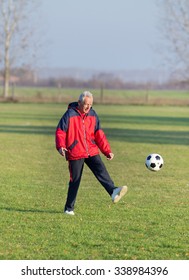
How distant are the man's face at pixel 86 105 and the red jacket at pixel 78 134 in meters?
0.09

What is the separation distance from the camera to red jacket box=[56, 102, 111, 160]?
12344 mm

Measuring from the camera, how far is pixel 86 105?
481 inches

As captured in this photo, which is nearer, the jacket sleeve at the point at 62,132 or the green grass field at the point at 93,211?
Answer: the green grass field at the point at 93,211

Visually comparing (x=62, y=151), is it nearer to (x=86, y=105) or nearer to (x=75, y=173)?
(x=75, y=173)

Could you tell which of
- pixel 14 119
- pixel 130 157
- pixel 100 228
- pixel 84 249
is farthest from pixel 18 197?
pixel 14 119

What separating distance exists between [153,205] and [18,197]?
2.22 meters

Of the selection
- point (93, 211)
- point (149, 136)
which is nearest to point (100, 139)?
point (93, 211)

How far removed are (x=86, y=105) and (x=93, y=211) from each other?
1.67m

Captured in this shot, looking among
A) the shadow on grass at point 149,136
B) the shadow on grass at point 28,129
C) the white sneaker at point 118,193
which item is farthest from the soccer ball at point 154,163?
the shadow on grass at point 28,129

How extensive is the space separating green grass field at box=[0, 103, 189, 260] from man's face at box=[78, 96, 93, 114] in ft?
4.95

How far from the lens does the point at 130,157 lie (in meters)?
22.2

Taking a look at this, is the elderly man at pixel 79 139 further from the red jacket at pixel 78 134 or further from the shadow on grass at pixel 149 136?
the shadow on grass at pixel 149 136

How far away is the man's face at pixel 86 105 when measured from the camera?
12.2 m
